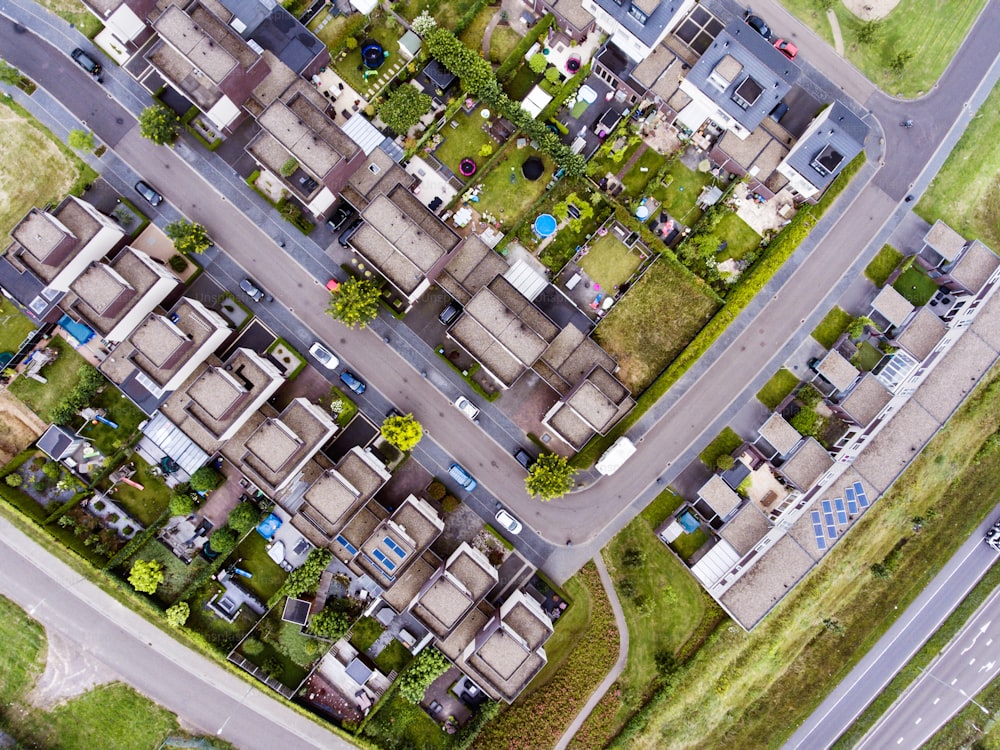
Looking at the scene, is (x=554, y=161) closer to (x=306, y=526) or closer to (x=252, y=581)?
(x=306, y=526)

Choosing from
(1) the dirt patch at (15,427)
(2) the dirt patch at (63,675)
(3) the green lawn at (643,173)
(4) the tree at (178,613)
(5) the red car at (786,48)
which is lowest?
(2) the dirt patch at (63,675)

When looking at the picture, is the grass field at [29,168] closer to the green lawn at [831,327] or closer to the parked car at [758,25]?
the parked car at [758,25]

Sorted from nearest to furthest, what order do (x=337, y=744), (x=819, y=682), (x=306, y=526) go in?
(x=306, y=526), (x=337, y=744), (x=819, y=682)

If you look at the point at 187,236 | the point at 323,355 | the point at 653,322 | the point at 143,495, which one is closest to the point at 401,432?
the point at 323,355

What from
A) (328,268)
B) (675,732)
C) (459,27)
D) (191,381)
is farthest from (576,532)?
(459,27)

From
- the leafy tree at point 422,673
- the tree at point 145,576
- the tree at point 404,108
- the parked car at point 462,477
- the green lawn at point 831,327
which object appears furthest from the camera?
the green lawn at point 831,327

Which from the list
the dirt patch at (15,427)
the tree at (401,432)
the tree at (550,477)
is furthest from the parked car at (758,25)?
the dirt patch at (15,427)
